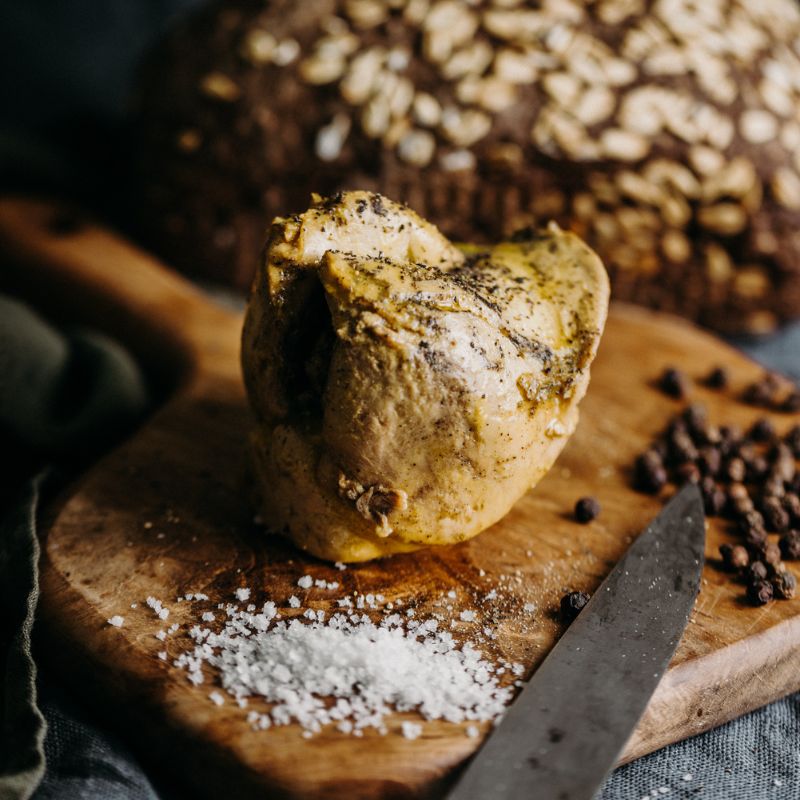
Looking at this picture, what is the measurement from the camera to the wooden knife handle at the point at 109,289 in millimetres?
2066

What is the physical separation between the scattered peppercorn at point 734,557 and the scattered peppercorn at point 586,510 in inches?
8.3

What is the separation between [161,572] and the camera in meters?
1.41

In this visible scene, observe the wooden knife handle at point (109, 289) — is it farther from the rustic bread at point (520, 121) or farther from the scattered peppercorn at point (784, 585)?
the scattered peppercorn at point (784, 585)

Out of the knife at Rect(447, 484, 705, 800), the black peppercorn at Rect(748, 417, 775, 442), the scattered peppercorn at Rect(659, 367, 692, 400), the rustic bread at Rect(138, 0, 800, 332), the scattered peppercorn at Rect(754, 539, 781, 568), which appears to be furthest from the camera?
the rustic bread at Rect(138, 0, 800, 332)

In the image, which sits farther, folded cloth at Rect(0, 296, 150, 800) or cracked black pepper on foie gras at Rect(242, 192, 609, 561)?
folded cloth at Rect(0, 296, 150, 800)

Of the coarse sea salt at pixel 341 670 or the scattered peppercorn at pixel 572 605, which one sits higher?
the scattered peppercorn at pixel 572 605

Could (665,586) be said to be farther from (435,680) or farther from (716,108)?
(716,108)

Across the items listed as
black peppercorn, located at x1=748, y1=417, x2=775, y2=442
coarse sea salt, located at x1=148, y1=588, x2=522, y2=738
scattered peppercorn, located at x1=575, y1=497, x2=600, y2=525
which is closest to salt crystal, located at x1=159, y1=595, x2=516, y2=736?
coarse sea salt, located at x1=148, y1=588, x2=522, y2=738

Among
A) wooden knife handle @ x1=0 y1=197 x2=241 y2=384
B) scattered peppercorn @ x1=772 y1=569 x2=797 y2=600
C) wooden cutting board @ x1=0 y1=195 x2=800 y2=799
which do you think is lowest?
wooden knife handle @ x1=0 y1=197 x2=241 y2=384

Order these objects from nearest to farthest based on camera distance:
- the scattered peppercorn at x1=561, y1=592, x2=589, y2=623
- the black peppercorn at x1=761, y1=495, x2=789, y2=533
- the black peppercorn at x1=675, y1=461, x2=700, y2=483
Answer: the scattered peppercorn at x1=561, y1=592, x2=589, y2=623
the black peppercorn at x1=761, y1=495, x2=789, y2=533
the black peppercorn at x1=675, y1=461, x2=700, y2=483

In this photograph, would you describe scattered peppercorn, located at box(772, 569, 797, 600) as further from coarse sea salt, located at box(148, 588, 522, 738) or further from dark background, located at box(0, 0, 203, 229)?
dark background, located at box(0, 0, 203, 229)

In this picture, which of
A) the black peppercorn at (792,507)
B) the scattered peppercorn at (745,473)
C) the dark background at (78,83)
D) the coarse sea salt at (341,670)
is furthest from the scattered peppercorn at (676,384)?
the dark background at (78,83)

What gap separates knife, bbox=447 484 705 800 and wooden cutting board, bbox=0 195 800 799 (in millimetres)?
41

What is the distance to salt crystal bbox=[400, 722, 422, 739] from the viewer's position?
3.82 ft
